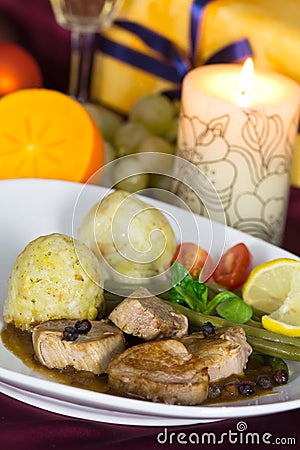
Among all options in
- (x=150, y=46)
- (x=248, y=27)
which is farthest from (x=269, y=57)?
(x=150, y=46)

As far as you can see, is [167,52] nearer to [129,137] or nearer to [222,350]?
[129,137]

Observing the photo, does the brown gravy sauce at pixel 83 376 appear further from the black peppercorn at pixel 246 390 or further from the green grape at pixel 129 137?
the green grape at pixel 129 137

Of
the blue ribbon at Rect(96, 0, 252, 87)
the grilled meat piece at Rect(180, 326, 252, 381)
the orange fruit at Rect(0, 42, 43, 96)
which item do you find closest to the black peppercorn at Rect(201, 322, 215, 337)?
the grilled meat piece at Rect(180, 326, 252, 381)

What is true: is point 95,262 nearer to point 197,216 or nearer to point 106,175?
point 197,216

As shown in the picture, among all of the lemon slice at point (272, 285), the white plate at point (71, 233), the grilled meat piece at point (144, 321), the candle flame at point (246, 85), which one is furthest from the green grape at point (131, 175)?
the grilled meat piece at point (144, 321)

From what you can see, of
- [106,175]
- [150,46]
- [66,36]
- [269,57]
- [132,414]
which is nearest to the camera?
[132,414]

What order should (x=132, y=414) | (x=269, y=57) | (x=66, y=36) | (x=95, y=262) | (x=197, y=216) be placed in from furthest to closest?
(x=66, y=36) → (x=269, y=57) → (x=197, y=216) → (x=95, y=262) → (x=132, y=414)

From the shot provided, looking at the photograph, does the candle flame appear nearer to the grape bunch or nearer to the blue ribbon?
the grape bunch
